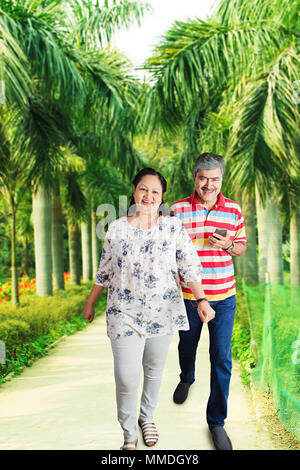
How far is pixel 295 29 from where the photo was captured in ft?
32.4

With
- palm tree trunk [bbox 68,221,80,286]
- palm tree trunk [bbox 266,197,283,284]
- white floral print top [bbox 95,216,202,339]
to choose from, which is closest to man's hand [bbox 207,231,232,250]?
white floral print top [bbox 95,216,202,339]

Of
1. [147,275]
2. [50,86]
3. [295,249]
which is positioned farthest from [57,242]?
[147,275]

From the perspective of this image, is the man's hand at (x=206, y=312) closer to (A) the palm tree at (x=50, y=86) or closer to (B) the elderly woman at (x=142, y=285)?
(B) the elderly woman at (x=142, y=285)

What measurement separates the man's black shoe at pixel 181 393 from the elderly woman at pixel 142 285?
1317 millimetres

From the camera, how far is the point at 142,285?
3396 millimetres

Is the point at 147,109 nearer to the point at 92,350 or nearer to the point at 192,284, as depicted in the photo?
the point at 92,350

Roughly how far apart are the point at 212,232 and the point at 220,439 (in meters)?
1.36

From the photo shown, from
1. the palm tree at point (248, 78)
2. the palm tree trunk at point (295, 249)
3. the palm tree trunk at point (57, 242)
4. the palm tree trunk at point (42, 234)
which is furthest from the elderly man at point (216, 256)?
the palm tree trunk at point (57, 242)

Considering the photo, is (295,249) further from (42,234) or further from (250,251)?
(42,234)

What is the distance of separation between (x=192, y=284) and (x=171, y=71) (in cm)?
599

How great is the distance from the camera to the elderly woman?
340 cm

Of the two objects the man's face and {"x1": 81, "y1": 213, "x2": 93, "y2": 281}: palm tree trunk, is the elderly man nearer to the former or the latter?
the man's face

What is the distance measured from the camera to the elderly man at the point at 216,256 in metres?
3.69

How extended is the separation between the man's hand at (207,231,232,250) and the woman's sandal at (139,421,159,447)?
1.29 m
